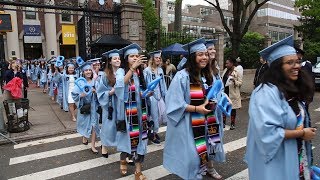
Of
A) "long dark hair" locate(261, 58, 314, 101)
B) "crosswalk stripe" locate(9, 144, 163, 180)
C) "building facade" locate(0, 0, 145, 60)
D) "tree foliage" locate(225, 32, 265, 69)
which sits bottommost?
"crosswalk stripe" locate(9, 144, 163, 180)

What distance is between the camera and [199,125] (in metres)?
3.86

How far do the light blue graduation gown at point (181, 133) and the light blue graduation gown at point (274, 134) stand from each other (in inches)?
44.6

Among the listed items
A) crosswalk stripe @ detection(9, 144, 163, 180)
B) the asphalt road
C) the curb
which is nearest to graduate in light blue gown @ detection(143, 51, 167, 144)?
the asphalt road

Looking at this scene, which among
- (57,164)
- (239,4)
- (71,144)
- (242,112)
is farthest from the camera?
(239,4)

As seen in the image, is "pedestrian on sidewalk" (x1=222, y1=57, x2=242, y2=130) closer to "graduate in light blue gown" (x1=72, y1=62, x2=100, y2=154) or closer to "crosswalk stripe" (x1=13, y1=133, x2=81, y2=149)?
"graduate in light blue gown" (x1=72, y1=62, x2=100, y2=154)

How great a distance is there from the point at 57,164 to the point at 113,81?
2.00 meters

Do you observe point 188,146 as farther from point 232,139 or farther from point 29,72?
point 29,72

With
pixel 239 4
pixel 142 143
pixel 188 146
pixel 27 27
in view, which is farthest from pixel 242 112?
pixel 27 27

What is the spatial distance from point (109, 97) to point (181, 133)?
1.53 m

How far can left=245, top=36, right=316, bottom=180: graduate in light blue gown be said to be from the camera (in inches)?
101

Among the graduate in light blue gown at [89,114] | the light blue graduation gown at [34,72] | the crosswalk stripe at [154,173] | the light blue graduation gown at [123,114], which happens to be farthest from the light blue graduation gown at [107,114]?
the light blue graduation gown at [34,72]

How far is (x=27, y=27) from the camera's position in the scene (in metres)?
36.6

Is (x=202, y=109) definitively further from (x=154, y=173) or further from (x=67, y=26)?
(x=67, y=26)

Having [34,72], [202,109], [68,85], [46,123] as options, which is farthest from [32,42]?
[202,109]
